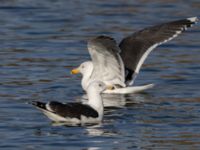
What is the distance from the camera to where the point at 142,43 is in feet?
51.5

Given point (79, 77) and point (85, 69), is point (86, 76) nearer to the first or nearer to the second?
point (85, 69)

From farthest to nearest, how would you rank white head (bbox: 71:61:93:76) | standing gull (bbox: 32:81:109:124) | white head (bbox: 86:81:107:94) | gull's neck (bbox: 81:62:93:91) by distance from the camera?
white head (bbox: 71:61:93:76) < gull's neck (bbox: 81:62:93:91) < white head (bbox: 86:81:107:94) < standing gull (bbox: 32:81:109:124)

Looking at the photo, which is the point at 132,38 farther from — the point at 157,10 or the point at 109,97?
the point at 157,10

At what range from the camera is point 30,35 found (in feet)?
67.5

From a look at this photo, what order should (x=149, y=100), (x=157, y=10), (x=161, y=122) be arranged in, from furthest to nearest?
(x=157, y=10)
(x=149, y=100)
(x=161, y=122)

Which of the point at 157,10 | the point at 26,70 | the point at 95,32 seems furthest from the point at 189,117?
the point at 157,10

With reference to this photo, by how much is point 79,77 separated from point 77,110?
4.89 metres

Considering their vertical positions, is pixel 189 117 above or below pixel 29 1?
below

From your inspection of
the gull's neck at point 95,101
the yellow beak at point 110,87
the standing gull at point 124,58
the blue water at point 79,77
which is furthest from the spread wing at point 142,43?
the gull's neck at point 95,101

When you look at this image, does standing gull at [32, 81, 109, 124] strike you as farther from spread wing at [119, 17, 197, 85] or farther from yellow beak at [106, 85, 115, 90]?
spread wing at [119, 17, 197, 85]

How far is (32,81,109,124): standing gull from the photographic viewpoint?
38.1ft

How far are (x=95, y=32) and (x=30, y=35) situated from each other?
1517mm

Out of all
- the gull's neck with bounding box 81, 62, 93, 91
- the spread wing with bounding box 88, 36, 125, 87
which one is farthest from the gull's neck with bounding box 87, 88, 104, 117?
the gull's neck with bounding box 81, 62, 93, 91

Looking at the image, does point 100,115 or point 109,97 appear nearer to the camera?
point 100,115
